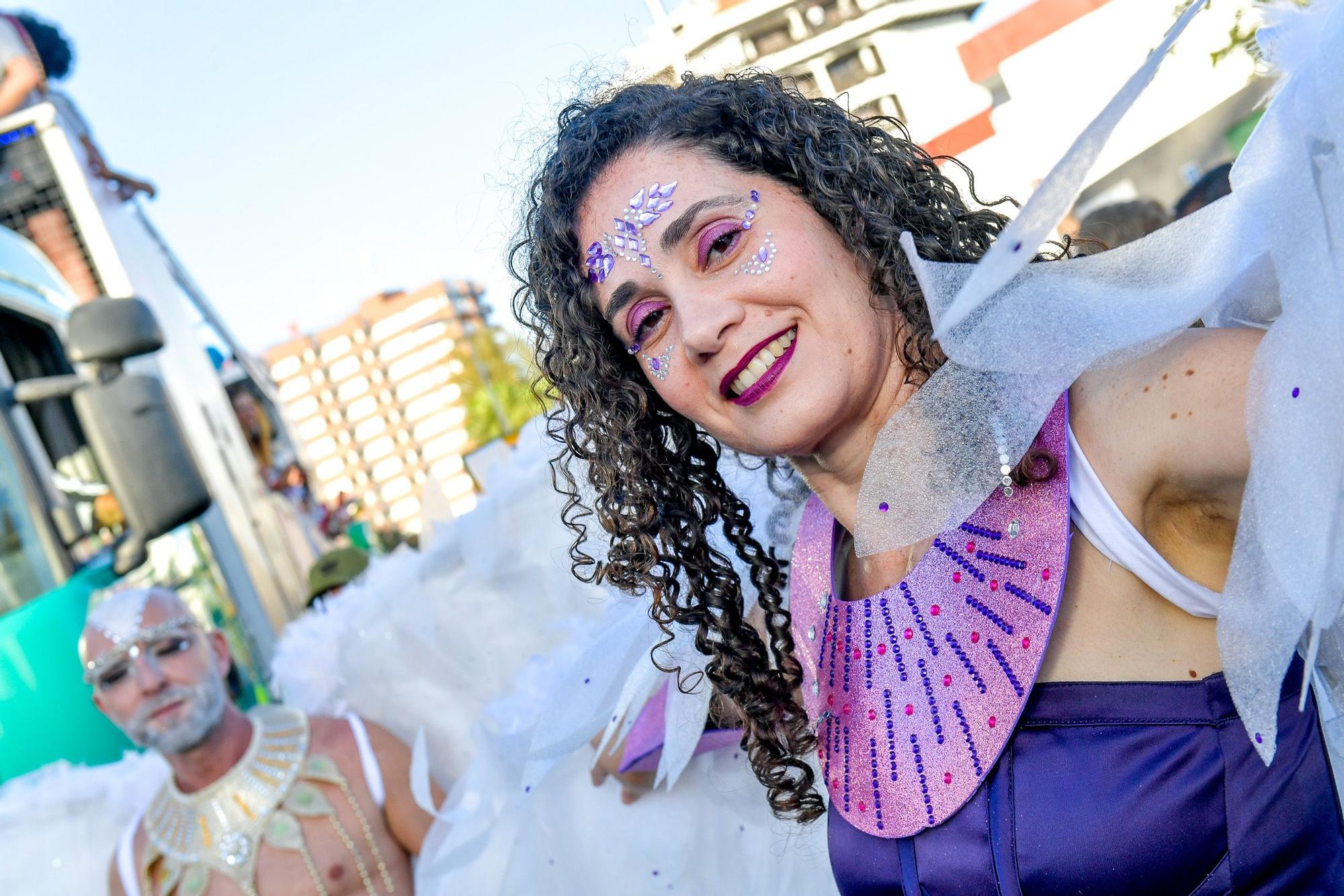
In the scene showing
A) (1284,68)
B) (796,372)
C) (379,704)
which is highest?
(1284,68)

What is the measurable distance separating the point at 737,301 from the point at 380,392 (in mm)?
103238

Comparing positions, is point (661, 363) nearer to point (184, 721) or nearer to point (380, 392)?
point (184, 721)

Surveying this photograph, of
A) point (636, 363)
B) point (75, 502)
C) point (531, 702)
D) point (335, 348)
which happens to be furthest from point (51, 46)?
point (335, 348)

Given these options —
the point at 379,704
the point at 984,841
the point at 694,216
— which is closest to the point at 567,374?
the point at 694,216

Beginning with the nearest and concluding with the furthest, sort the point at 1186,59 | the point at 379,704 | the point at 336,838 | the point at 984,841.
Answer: the point at 984,841 → the point at 336,838 → the point at 379,704 → the point at 1186,59

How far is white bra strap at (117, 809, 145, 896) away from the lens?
2.81 meters

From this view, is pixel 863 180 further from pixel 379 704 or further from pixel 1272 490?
pixel 379 704

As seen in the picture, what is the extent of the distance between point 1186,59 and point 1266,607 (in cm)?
280

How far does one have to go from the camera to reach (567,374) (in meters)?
1.67

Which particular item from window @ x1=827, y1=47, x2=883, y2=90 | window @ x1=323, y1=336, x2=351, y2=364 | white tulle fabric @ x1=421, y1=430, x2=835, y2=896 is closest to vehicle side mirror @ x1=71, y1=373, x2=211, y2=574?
white tulle fabric @ x1=421, y1=430, x2=835, y2=896

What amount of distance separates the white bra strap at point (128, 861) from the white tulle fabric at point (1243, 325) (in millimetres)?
2461

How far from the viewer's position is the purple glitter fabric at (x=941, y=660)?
125 cm

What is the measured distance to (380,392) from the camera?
101m

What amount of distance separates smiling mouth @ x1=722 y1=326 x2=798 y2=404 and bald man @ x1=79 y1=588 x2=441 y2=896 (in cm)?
188
